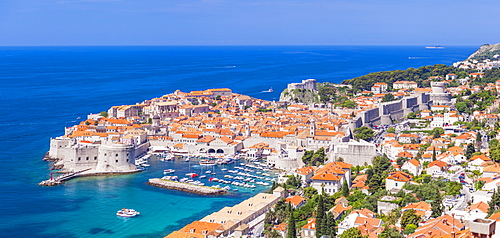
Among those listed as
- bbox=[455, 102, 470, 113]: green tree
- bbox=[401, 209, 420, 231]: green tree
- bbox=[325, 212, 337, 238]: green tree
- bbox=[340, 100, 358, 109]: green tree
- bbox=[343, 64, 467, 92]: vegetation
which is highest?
bbox=[343, 64, 467, 92]: vegetation

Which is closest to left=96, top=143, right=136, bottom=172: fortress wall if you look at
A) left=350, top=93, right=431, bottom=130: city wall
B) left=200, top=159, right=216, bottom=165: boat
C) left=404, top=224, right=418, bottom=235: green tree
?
left=200, top=159, right=216, bottom=165: boat

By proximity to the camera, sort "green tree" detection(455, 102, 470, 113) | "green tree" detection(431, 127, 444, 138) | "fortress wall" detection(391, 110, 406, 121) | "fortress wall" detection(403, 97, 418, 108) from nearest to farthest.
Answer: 1. "green tree" detection(431, 127, 444, 138)
2. "green tree" detection(455, 102, 470, 113)
3. "fortress wall" detection(391, 110, 406, 121)
4. "fortress wall" detection(403, 97, 418, 108)

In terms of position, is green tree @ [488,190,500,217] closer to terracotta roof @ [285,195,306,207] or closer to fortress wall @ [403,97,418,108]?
terracotta roof @ [285,195,306,207]

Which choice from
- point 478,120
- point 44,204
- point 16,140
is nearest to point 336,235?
point 44,204

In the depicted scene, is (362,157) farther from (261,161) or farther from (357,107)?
(357,107)

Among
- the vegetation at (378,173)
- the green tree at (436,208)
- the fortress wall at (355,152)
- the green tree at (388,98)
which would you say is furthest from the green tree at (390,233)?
the green tree at (388,98)

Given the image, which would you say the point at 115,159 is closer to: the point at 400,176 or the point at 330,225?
the point at 400,176

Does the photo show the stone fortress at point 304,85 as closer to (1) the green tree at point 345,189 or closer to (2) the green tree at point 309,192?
(2) the green tree at point 309,192
